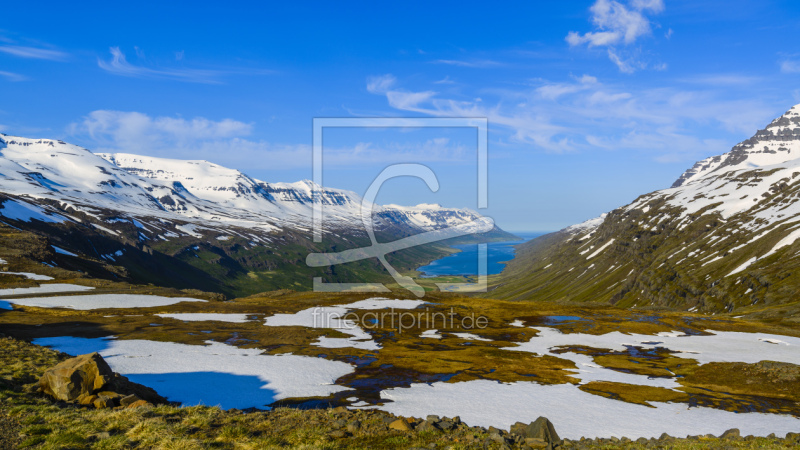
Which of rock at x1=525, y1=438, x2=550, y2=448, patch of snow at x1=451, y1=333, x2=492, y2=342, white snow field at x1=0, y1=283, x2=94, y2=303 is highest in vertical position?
white snow field at x1=0, y1=283, x2=94, y2=303

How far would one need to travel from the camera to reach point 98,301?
81.8 meters

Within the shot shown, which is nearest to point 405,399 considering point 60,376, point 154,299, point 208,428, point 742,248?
point 208,428

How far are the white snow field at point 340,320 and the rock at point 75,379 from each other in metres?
35.7

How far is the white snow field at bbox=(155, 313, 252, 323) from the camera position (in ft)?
247

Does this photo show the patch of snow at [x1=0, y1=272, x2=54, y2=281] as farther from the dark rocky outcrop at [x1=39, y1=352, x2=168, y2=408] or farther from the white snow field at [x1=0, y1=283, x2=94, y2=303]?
the dark rocky outcrop at [x1=39, y1=352, x2=168, y2=408]

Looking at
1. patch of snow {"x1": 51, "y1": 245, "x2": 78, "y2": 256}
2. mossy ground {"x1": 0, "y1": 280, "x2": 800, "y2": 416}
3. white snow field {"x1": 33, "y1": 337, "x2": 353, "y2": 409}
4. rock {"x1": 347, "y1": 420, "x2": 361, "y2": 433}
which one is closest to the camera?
rock {"x1": 347, "y1": 420, "x2": 361, "y2": 433}

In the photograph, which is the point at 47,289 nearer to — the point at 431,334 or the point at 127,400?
the point at 431,334

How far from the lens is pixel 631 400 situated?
39.4m

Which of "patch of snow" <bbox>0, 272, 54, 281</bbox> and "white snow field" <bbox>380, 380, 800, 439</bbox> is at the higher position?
"patch of snow" <bbox>0, 272, 54, 281</bbox>

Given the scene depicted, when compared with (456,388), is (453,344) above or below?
below

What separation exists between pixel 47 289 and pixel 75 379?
278 feet

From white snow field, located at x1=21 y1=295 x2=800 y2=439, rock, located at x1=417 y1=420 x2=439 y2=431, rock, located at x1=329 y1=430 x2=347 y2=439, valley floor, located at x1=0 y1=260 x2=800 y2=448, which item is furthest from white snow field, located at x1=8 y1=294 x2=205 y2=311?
rock, located at x1=417 y1=420 x2=439 y2=431

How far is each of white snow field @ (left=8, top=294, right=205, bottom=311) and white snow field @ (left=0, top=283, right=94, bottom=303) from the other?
657cm

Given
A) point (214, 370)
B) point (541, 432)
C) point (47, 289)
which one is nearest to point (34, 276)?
point (47, 289)
